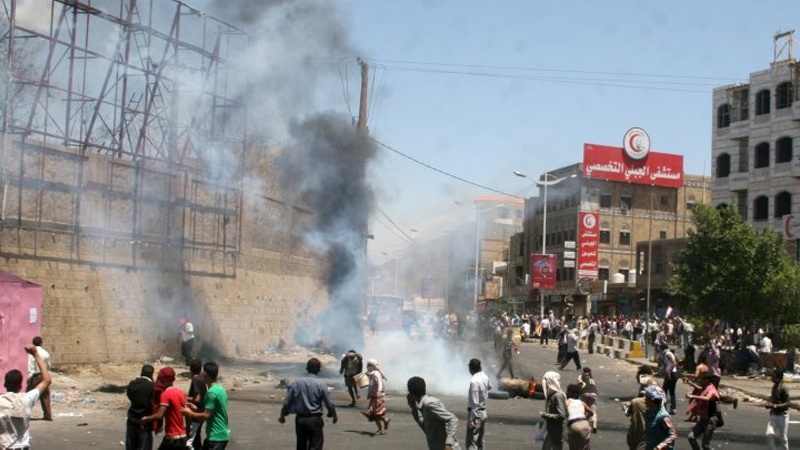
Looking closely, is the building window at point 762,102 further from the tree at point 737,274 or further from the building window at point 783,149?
the tree at point 737,274

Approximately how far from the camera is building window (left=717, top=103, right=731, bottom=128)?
5578 cm

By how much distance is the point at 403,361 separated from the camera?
1195 inches

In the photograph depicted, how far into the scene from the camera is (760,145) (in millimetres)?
53125

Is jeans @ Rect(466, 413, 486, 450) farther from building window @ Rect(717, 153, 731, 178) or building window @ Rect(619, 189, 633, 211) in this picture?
building window @ Rect(619, 189, 633, 211)

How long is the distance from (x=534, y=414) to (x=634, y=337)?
2969cm

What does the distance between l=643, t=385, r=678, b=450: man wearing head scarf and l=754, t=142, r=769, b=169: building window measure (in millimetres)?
44809

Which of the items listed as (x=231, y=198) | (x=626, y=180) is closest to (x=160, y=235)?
→ (x=231, y=198)

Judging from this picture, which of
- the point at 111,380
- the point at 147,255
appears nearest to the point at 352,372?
the point at 111,380

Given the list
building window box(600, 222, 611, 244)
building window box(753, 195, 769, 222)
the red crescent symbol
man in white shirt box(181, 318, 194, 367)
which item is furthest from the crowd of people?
building window box(600, 222, 611, 244)

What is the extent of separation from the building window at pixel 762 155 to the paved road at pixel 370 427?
30.5m

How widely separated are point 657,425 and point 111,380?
16685 millimetres

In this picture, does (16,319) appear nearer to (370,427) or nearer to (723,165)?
(370,427)

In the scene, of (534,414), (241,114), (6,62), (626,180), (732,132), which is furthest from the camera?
(626,180)

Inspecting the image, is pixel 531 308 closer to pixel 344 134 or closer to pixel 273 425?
pixel 344 134
